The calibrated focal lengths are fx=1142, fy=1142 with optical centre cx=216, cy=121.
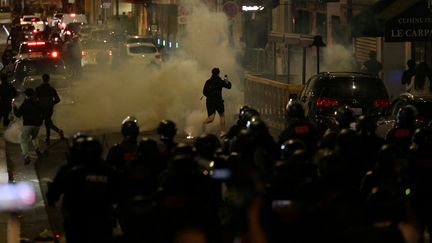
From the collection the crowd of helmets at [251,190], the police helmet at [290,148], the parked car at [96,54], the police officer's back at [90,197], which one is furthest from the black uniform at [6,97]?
the parked car at [96,54]

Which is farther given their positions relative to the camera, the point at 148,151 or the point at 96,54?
the point at 96,54

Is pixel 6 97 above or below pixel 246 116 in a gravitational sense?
below

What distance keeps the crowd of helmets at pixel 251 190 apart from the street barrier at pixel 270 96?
40.9 ft

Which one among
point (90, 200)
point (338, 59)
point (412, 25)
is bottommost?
point (90, 200)

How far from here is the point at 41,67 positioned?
1121 inches

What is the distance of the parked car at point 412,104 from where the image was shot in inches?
695

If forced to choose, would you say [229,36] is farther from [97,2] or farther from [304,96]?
[97,2]

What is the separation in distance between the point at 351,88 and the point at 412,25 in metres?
1.77

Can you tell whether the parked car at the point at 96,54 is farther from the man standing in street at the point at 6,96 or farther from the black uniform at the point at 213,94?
the black uniform at the point at 213,94

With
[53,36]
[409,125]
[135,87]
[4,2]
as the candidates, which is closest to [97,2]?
[4,2]

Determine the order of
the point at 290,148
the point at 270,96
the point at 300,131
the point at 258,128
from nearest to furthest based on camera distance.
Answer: the point at 290,148, the point at 258,128, the point at 300,131, the point at 270,96

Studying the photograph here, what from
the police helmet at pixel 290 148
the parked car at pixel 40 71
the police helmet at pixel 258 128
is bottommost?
the police helmet at pixel 290 148

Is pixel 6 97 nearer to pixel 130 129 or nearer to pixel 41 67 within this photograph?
pixel 41 67

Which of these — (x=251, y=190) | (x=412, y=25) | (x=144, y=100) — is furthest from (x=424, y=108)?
(x=251, y=190)
